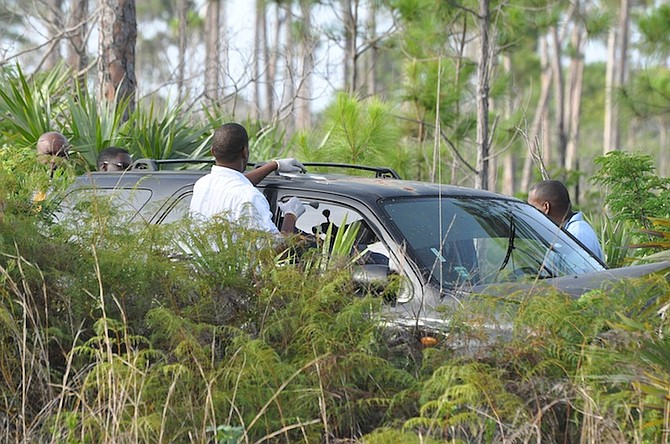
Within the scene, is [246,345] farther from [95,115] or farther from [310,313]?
[95,115]

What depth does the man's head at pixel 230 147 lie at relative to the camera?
6191mm

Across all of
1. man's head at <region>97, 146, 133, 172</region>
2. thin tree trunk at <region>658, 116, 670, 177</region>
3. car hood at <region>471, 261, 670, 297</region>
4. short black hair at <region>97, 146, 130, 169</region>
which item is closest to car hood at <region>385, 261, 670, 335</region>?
car hood at <region>471, 261, 670, 297</region>

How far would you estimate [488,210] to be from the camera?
6.09 meters

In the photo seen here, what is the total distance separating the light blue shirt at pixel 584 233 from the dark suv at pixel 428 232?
84 cm

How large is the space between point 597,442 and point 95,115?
696 cm

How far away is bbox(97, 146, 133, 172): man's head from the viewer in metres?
8.11

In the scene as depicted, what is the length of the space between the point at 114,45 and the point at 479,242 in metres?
7.57

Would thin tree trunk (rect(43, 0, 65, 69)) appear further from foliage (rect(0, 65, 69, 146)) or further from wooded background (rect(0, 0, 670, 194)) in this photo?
foliage (rect(0, 65, 69, 146))

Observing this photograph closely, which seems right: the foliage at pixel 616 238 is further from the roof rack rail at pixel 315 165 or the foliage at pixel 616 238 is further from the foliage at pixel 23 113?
the foliage at pixel 23 113

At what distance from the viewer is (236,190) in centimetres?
587

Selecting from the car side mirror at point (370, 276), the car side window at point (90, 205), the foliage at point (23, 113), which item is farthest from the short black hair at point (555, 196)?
the foliage at point (23, 113)

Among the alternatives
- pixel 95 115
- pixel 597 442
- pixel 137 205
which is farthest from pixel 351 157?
pixel 597 442

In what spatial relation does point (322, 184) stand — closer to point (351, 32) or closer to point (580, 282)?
point (580, 282)

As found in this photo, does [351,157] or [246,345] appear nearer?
[246,345]
